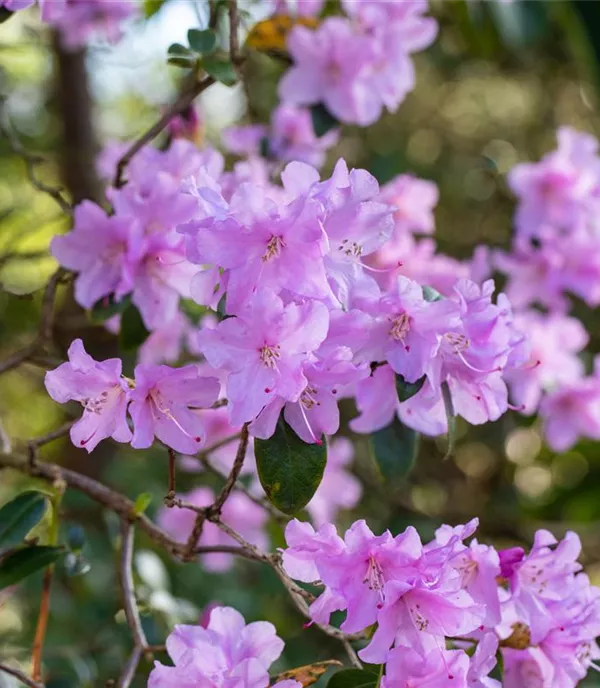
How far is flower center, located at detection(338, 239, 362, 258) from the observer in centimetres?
97

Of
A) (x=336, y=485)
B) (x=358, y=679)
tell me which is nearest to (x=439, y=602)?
(x=358, y=679)

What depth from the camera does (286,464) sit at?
0.98 meters

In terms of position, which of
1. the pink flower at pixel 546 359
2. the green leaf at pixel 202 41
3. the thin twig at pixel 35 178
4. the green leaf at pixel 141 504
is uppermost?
the green leaf at pixel 202 41

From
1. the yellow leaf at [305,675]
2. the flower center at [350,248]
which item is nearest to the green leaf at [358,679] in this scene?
the yellow leaf at [305,675]

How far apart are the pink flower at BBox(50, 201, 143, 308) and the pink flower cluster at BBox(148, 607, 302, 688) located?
0.48 m

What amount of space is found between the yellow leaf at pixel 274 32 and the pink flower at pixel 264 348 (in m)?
0.86

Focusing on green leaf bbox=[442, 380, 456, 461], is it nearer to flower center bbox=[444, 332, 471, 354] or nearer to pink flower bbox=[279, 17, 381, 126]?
flower center bbox=[444, 332, 471, 354]

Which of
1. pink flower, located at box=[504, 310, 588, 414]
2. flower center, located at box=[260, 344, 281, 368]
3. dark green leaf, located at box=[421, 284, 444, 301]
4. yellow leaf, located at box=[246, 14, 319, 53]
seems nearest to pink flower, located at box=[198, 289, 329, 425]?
flower center, located at box=[260, 344, 281, 368]

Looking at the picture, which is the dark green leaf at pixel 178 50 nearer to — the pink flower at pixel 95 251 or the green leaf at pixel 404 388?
the pink flower at pixel 95 251

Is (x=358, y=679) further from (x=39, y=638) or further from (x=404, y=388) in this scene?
(x=39, y=638)

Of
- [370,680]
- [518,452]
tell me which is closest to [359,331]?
[370,680]

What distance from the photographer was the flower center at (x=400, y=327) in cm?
98

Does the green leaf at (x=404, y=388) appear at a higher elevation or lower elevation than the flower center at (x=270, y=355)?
lower

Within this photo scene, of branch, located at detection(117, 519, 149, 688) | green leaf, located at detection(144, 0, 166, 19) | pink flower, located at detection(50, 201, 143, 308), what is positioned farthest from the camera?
green leaf, located at detection(144, 0, 166, 19)
